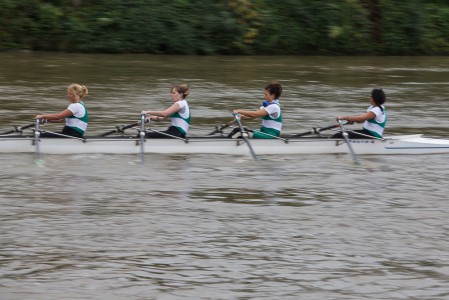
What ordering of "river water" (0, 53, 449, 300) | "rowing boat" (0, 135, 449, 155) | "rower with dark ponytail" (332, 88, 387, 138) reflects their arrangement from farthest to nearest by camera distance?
"rower with dark ponytail" (332, 88, 387, 138) < "rowing boat" (0, 135, 449, 155) < "river water" (0, 53, 449, 300)

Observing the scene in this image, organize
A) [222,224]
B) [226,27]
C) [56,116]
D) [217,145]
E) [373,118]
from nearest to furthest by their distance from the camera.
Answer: [222,224] → [56,116] → [217,145] → [373,118] → [226,27]

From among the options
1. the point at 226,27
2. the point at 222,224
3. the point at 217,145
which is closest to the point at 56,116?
Answer: the point at 217,145

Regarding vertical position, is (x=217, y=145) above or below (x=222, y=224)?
above

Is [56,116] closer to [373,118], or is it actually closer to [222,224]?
[222,224]

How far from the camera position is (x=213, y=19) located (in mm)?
31500

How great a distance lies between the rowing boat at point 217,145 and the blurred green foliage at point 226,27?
658 inches

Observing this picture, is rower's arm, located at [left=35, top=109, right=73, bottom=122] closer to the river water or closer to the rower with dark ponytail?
the river water

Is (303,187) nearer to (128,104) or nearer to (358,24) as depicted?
(128,104)

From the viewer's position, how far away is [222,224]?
10.9 meters

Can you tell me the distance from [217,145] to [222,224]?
3.77 meters

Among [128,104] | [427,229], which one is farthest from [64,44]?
[427,229]

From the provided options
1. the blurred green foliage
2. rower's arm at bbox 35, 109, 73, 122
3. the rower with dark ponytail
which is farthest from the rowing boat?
the blurred green foliage

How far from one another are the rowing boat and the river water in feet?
0.46

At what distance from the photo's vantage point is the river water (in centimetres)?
890
